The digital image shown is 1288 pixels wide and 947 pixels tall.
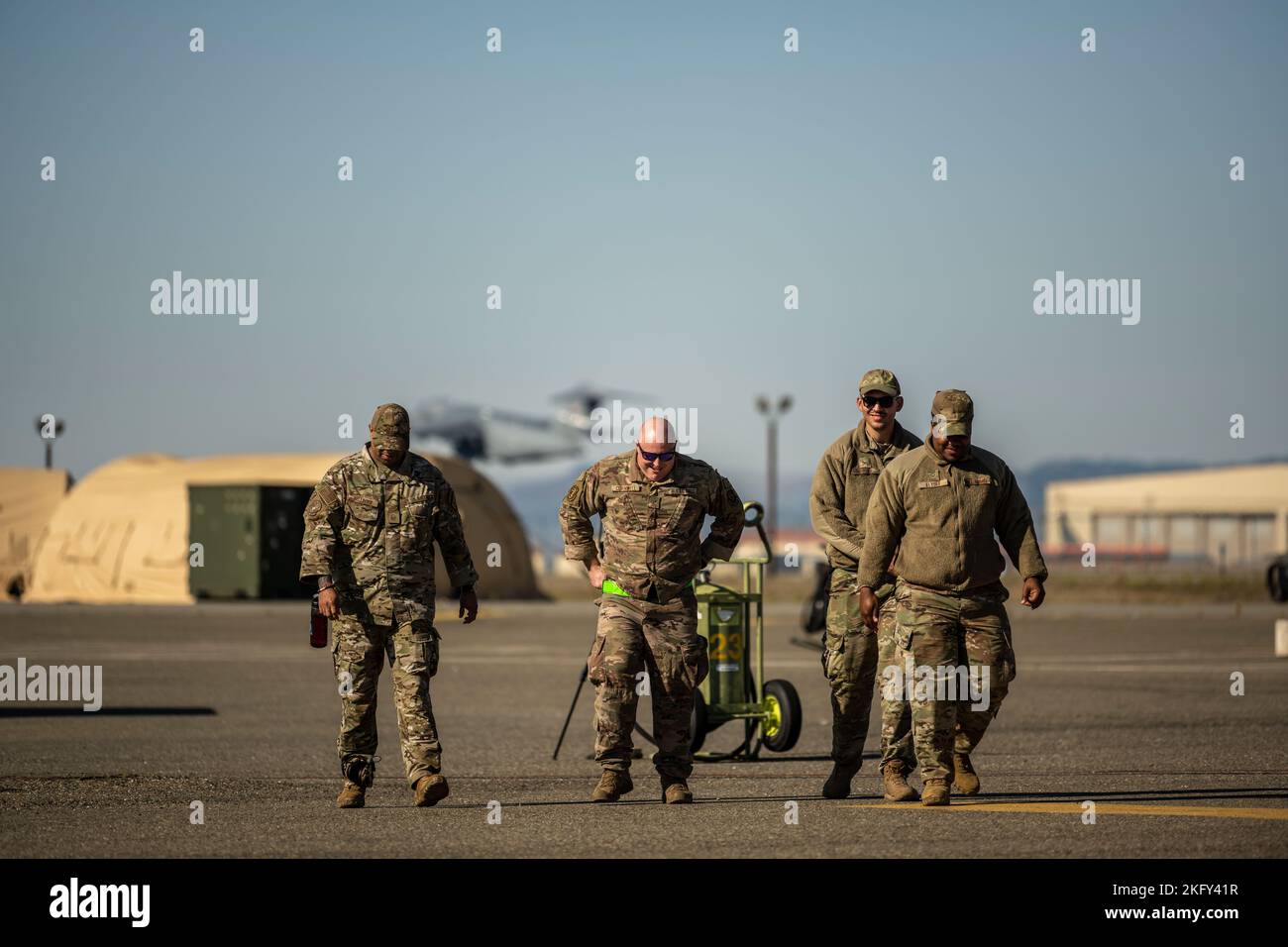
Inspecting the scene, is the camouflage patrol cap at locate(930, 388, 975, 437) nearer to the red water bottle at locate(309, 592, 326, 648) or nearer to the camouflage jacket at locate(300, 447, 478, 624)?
the camouflage jacket at locate(300, 447, 478, 624)

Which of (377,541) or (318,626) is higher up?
(377,541)

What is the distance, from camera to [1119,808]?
32.7ft

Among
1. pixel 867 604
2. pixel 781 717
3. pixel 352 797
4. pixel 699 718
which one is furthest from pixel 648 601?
pixel 781 717

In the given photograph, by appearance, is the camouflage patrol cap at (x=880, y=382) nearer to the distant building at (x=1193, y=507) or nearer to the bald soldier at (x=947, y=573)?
the bald soldier at (x=947, y=573)

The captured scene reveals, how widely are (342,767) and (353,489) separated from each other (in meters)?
1.54

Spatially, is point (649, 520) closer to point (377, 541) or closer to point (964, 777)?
point (377, 541)

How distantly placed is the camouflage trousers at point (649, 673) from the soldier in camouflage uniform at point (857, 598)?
0.90m

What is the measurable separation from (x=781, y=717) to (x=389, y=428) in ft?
13.3

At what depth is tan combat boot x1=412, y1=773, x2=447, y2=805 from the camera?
33.3 feet

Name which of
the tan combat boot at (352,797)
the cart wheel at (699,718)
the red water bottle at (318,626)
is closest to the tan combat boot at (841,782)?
the cart wheel at (699,718)

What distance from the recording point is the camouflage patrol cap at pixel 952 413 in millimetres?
10133

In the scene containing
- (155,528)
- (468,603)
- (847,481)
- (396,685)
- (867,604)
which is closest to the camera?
(396,685)

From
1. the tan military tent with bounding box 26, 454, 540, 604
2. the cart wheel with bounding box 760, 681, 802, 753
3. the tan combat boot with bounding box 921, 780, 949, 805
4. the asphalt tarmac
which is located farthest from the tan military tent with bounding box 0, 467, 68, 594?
the tan combat boot with bounding box 921, 780, 949, 805
